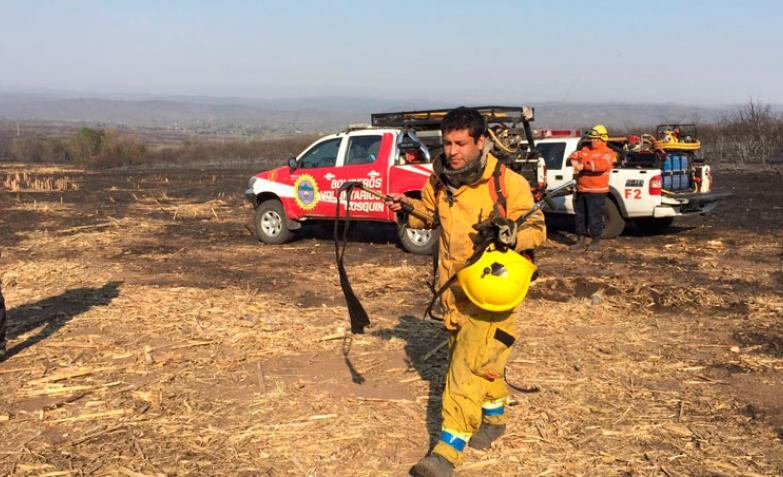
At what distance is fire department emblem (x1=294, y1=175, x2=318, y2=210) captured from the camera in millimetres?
12180

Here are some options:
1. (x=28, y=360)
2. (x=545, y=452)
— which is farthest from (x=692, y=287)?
(x=28, y=360)

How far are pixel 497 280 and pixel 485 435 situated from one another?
1.21m

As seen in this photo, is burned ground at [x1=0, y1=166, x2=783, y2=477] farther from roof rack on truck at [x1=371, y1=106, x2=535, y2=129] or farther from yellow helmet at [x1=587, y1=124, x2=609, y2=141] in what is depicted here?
roof rack on truck at [x1=371, y1=106, x2=535, y2=129]

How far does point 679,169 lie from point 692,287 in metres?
4.32

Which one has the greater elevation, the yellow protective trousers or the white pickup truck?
the white pickup truck

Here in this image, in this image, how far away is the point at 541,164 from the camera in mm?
12312

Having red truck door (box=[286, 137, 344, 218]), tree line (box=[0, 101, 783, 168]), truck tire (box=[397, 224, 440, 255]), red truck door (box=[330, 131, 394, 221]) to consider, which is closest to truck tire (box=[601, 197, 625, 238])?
truck tire (box=[397, 224, 440, 255])

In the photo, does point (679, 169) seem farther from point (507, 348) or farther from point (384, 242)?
point (507, 348)

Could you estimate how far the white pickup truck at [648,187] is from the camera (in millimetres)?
12023

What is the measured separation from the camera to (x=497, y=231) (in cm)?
387

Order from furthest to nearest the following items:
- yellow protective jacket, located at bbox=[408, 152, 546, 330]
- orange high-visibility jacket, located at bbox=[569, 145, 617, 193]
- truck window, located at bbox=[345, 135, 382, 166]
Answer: truck window, located at bbox=[345, 135, 382, 166]
orange high-visibility jacket, located at bbox=[569, 145, 617, 193]
yellow protective jacket, located at bbox=[408, 152, 546, 330]

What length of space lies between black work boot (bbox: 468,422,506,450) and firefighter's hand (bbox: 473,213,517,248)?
1.26 m

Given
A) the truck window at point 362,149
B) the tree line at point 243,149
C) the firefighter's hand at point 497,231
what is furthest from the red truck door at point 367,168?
the tree line at point 243,149

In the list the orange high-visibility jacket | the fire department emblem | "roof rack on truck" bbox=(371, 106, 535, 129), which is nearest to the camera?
the orange high-visibility jacket
